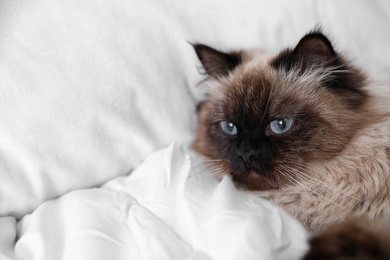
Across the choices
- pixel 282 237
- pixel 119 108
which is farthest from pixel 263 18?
pixel 282 237

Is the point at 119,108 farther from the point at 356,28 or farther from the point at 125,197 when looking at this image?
the point at 356,28

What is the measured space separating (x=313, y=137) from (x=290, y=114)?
0.35 feet

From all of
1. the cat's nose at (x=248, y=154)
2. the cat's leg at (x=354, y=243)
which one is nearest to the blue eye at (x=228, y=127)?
the cat's nose at (x=248, y=154)

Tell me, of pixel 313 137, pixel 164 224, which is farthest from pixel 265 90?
pixel 164 224

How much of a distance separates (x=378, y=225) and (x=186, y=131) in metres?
0.93

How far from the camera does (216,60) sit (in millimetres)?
1567

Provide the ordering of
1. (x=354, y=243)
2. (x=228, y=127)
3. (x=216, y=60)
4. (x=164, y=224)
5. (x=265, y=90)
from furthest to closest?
(x=216, y=60) < (x=228, y=127) < (x=265, y=90) < (x=164, y=224) < (x=354, y=243)

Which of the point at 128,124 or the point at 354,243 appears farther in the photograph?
the point at 128,124

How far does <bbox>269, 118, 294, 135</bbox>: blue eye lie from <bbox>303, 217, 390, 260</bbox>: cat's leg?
1.25 ft

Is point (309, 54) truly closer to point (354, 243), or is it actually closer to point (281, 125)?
point (281, 125)

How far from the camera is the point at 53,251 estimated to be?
1.10 metres

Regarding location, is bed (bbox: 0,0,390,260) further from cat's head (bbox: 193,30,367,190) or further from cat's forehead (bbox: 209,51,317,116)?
cat's forehead (bbox: 209,51,317,116)

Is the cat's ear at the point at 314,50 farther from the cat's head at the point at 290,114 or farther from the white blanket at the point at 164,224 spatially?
the white blanket at the point at 164,224

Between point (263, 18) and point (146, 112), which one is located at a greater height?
point (263, 18)
